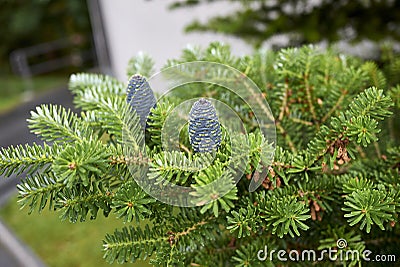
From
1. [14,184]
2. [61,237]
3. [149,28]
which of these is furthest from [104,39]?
[61,237]

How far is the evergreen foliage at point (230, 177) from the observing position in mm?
334

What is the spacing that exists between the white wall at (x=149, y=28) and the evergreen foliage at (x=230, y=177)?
1616 mm

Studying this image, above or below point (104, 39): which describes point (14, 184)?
below

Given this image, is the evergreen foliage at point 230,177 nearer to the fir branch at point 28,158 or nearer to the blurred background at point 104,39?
the fir branch at point 28,158

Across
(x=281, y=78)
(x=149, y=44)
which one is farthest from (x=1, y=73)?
(x=281, y=78)

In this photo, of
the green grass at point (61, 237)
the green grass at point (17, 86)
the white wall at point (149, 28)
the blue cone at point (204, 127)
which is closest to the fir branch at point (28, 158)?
the blue cone at point (204, 127)

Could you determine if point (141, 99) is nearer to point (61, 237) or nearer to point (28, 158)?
point (28, 158)

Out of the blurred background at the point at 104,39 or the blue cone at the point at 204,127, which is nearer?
the blue cone at the point at 204,127

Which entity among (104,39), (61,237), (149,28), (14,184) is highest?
(104,39)

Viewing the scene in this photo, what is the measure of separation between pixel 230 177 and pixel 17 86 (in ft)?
16.5

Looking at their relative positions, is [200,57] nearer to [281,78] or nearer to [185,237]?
[281,78]

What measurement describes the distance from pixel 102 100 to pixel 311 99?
0.81 feet

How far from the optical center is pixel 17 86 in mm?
4828

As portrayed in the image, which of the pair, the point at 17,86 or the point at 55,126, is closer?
the point at 55,126
